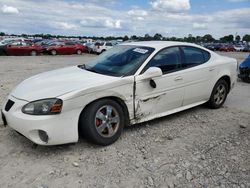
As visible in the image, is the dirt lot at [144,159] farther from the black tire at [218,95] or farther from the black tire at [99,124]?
the black tire at [218,95]

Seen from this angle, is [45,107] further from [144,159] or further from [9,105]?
[144,159]

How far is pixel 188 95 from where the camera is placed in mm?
4984

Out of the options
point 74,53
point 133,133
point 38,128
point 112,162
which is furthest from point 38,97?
point 74,53

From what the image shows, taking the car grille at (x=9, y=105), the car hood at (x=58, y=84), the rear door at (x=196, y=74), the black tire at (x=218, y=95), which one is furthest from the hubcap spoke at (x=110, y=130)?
the black tire at (x=218, y=95)

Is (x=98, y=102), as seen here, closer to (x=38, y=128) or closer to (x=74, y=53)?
(x=38, y=128)

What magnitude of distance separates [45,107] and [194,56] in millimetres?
3033

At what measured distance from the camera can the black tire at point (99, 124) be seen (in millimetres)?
3701

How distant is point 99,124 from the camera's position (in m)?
3.85

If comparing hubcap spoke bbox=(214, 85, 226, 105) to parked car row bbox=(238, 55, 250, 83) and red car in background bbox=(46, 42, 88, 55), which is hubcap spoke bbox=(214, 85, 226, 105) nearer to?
parked car row bbox=(238, 55, 250, 83)

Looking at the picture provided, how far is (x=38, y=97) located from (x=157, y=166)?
5.77 ft

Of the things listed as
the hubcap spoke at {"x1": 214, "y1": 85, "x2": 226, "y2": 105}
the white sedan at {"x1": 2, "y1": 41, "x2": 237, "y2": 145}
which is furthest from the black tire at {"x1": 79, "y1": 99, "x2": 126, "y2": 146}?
the hubcap spoke at {"x1": 214, "y1": 85, "x2": 226, "y2": 105}

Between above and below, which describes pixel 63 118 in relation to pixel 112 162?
above

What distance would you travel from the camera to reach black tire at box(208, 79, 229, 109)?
561cm

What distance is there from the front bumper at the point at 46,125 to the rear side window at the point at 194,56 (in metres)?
2.36
